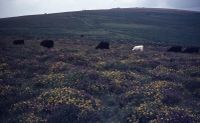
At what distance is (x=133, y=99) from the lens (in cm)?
1667

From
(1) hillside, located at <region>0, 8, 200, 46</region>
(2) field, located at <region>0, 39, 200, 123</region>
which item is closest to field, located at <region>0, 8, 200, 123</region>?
(2) field, located at <region>0, 39, 200, 123</region>

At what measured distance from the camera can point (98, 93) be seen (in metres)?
17.9

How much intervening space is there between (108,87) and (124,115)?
363cm

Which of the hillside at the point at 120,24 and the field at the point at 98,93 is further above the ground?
the field at the point at 98,93

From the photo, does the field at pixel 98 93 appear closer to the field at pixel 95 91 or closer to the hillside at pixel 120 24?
the field at pixel 95 91

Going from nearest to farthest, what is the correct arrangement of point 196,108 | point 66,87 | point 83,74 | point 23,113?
point 23,113
point 196,108
point 66,87
point 83,74

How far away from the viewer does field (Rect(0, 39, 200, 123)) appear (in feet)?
48.2

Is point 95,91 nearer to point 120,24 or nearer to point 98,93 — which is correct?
point 98,93

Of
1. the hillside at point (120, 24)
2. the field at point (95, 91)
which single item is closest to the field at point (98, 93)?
the field at point (95, 91)

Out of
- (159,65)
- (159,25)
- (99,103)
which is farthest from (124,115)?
(159,25)

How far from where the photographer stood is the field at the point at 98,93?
14680 millimetres

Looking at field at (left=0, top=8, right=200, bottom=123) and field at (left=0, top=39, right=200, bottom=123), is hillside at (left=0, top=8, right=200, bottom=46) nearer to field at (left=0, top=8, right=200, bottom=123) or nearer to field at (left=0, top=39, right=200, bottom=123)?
field at (left=0, top=8, right=200, bottom=123)

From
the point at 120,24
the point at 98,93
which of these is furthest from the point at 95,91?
the point at 120,24

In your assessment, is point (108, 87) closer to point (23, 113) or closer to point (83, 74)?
point (83, 74)
